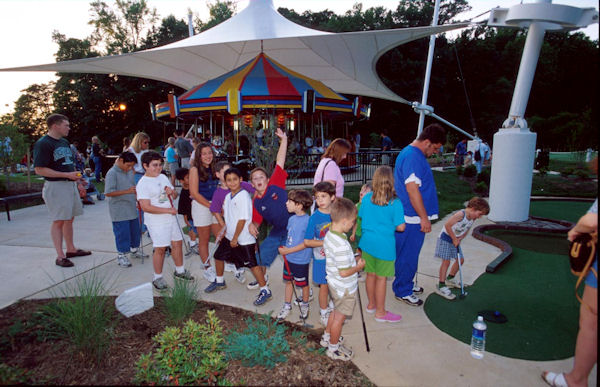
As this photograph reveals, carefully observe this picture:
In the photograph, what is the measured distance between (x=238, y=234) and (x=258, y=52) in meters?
13.3

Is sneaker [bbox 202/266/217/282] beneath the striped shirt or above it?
beneath

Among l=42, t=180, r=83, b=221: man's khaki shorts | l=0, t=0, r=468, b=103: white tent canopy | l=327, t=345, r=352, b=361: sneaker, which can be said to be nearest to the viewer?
l=327, t=345, r=352, b=361: sneaker

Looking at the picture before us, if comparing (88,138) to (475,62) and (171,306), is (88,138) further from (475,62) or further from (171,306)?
(475,62)

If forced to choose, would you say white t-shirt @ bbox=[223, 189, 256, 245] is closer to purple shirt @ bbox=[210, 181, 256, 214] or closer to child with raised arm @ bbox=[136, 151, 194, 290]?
purple shirt @ bbox=[210, 181, 256, 214]

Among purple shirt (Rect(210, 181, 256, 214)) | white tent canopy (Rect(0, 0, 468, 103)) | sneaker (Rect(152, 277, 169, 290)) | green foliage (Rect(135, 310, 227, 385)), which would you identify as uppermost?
white tent canopy (Rect(0, 0, 468, 103))

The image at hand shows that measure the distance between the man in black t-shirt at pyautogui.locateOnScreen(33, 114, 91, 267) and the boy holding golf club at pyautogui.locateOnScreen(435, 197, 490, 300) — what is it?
5.09 metres

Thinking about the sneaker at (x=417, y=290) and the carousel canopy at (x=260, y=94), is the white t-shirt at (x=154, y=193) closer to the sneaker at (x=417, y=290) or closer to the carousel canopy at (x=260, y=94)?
the sneaker at (x=417, y=290)

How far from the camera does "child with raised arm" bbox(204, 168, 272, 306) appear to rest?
3.66m

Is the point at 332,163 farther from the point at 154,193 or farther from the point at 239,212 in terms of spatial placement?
the point at 154,193

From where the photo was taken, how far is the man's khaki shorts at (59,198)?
15.3 ft

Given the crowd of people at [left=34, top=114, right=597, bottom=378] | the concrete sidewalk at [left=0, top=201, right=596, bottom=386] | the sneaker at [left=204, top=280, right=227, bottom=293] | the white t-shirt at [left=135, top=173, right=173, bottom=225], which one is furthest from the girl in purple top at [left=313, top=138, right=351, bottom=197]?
the white t-shirt at [left=135, top=173, right=173, bottom=225]

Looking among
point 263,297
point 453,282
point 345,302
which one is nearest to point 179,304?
point 263,297

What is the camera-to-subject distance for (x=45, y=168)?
4.48m

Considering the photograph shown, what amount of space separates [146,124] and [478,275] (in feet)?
115
